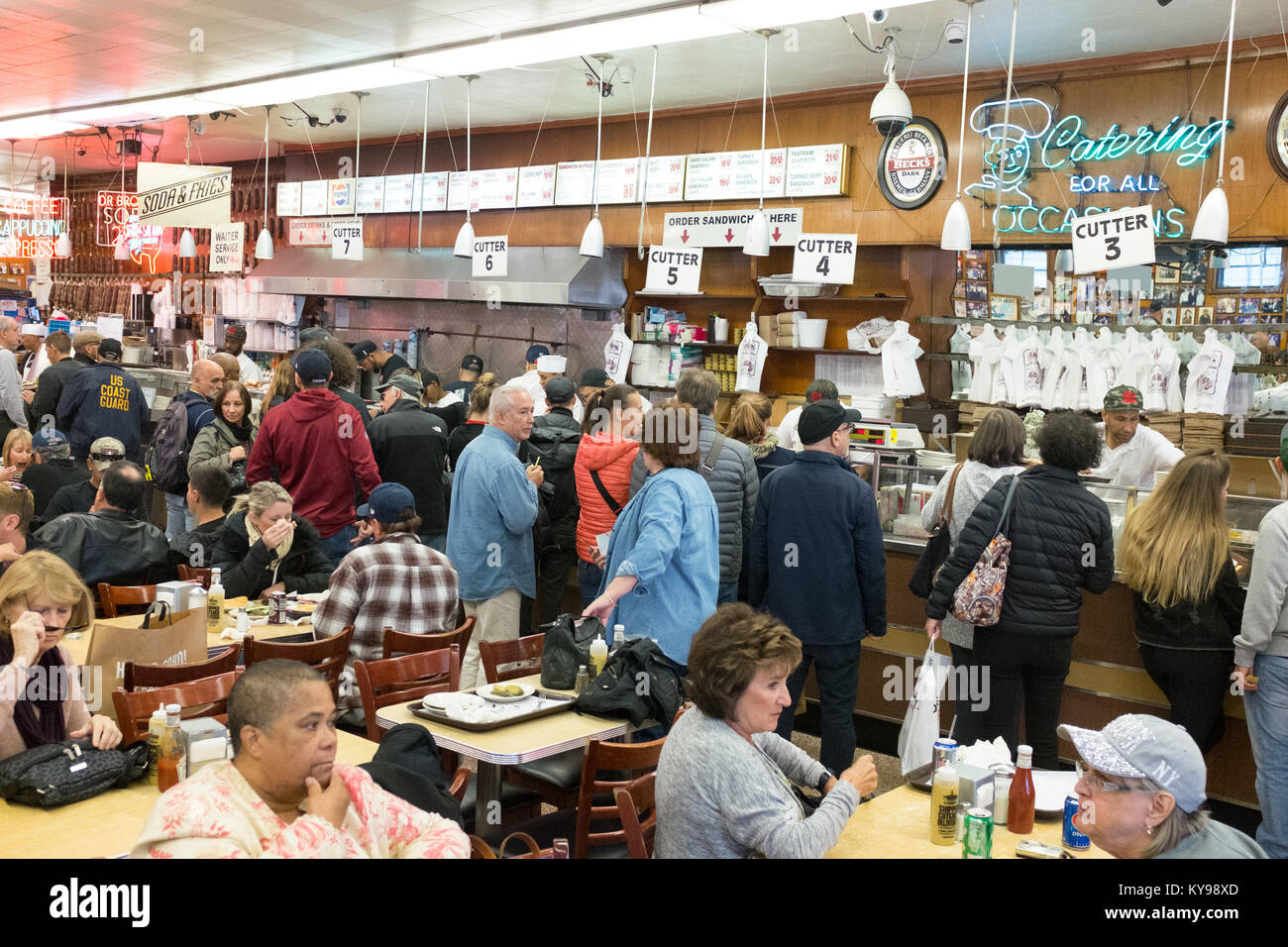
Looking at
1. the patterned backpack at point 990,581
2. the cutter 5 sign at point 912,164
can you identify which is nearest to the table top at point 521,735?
the patterned backpack at point 990,581

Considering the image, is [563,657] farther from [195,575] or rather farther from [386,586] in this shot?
[195,575]

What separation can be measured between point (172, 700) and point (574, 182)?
8804 mm

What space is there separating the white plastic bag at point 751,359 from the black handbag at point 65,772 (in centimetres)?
719

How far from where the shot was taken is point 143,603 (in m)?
5.45

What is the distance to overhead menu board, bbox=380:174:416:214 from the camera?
13.4 metres

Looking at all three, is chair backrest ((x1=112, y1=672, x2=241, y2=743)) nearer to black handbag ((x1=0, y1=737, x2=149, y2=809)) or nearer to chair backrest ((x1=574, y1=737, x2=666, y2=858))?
black handbag ((x1=0, y1=737, x2=149, y2=809))

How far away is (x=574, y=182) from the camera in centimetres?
1162

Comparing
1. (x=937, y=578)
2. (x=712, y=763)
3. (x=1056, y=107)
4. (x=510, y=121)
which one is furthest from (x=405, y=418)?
(x=510, y=121)

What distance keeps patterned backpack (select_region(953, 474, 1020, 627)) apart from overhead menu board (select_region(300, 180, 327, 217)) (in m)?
11.3

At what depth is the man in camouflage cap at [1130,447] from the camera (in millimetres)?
6500

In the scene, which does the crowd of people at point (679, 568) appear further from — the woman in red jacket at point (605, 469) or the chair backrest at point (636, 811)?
the chair backrest at point (636, 811)

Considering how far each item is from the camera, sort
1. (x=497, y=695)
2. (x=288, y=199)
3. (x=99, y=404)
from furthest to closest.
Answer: (x=288, y=199)
(x=99, y=404)
(x=497, y=695)

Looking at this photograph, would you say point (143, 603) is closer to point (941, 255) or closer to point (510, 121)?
point (941, 255)

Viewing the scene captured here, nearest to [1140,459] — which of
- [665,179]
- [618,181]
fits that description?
[665,179]
